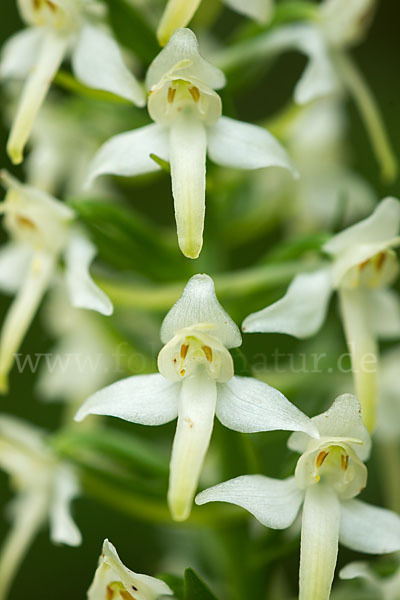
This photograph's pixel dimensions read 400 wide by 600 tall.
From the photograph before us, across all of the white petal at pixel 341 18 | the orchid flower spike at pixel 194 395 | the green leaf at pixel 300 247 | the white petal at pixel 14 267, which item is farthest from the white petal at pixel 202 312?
the white petal at pixel 341 18

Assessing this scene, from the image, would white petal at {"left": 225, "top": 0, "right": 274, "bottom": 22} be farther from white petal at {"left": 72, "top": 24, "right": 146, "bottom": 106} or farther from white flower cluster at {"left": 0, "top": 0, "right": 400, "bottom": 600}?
white petal at {"left": 72, "top": 24, "right": 146, "bottom": 106}

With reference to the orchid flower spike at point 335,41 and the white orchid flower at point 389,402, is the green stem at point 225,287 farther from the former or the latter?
the white orchid flower at point 389,402

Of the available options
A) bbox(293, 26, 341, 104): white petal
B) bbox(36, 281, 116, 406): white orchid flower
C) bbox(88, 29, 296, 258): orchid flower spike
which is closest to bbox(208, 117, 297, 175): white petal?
bbox(88, 29, 296, 258): orchid flower spike

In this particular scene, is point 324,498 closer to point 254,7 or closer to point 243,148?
point 243,148

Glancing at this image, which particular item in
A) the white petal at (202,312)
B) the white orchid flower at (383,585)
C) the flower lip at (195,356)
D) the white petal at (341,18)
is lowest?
the white orchid flower at (383,585)

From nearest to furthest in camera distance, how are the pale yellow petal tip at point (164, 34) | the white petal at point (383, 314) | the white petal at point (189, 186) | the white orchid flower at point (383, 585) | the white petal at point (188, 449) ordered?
the white petal at point (188, 449) → the white petal at point (189, 186) → the pale yellow petal tip at point (164, 34) → the white orchid flower at point (383, 585) → the white petal at point (383, 314)

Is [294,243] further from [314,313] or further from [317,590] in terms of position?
[317,590]
